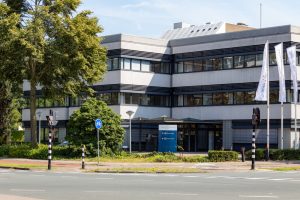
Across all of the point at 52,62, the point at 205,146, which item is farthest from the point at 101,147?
the point at 205,146

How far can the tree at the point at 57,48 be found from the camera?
4653cm

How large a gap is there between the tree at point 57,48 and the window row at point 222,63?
1568 centimetres

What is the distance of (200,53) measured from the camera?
211ft

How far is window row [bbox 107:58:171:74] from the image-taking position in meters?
63.9

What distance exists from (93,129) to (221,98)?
20.0 metres

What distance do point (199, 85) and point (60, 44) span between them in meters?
21.0

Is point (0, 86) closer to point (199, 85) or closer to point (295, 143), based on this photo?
point (199, 85)

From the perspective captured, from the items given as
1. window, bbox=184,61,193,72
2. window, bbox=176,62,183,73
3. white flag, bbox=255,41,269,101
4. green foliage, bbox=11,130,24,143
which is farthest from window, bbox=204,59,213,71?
green foliage, bbox=11,130,24,143

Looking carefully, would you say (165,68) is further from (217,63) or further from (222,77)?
(222,77)

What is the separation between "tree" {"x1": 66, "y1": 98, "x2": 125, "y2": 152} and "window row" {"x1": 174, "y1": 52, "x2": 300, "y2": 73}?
58.2ft

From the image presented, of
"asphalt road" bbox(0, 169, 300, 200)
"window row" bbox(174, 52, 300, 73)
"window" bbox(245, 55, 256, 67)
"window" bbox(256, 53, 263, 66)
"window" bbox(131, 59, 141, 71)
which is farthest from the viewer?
"window" bbox(131, 59, 141, 71)

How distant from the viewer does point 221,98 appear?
63000mm

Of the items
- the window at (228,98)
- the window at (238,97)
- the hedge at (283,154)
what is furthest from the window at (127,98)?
the hedge at (283,154)

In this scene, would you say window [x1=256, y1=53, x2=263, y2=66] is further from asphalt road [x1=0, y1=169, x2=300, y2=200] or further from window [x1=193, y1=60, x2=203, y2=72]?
asphalt road [x1=0, y1=169, x2=300, y2=200]
